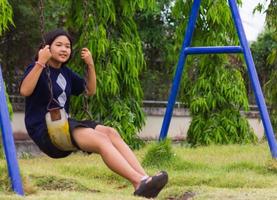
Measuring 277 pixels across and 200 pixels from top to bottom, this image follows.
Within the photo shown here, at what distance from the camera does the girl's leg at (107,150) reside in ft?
15.8

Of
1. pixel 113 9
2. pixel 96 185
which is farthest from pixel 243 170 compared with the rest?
pixel 113 9

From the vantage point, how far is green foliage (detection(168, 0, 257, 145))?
11.1 metres

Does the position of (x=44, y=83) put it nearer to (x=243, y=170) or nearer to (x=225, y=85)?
(x=243, y=170)

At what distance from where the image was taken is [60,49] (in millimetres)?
5176

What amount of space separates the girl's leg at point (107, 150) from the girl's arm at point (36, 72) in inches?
17.2

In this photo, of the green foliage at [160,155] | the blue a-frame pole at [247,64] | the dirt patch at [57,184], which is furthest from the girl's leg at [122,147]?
the green foliage at [160,155]

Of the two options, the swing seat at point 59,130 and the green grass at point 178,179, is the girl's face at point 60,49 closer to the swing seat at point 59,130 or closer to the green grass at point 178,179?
the swing seat at point 59,130

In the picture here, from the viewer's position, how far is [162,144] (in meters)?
7.25

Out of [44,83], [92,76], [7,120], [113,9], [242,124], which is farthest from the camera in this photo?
[242,124]

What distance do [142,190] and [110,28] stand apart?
6.26 m

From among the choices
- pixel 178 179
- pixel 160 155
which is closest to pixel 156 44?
pixel 160 155

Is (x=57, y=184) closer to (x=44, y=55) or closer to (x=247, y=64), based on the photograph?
(x=44, y=55)

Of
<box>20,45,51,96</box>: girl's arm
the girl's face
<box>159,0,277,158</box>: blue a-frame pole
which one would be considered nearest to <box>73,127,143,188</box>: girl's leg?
<box>20,45,51,96</box>: girl's arm

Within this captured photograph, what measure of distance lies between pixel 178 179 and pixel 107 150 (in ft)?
5.56
